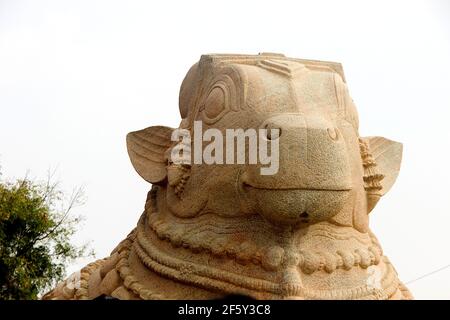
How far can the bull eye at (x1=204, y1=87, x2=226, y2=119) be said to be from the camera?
4.25 metres

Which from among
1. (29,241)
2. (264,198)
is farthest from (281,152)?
(29,241)

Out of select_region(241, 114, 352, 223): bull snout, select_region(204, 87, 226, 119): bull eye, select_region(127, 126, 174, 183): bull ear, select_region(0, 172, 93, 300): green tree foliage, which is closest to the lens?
select_region(241, 114, 352, 223): bull snout

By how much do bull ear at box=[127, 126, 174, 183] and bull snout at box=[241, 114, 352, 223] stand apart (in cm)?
109

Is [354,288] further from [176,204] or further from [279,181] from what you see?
[176,204]

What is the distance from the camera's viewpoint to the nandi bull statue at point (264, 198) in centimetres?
388

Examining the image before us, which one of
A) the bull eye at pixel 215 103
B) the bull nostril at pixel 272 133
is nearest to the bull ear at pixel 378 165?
the bull nostril at pixel 272 133

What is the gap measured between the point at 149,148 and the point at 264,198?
135 centimetres

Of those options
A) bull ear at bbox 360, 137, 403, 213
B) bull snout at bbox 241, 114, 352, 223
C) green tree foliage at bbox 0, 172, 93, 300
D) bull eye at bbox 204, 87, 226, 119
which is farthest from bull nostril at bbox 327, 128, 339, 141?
green tree foliage at bbox 0, 172, 93, 300

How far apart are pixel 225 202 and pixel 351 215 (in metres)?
0.92

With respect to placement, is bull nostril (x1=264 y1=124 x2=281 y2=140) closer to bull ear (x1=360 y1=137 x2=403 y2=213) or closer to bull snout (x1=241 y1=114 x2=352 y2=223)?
bull snout (x1=241 y1=114 x2=352 y2=223)

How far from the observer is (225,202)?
4133 mm

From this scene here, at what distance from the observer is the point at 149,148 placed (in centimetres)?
485

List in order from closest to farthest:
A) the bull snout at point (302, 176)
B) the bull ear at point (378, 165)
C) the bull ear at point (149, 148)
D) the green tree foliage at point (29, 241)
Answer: the bull snout at point (302, 176)
the bull ear at point (378, 165)
the bull ear at point (149, 148)
the green tree foliage at point (29, 241)

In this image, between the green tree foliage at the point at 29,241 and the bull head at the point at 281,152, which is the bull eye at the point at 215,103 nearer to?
the bull head at the point at 281,152
